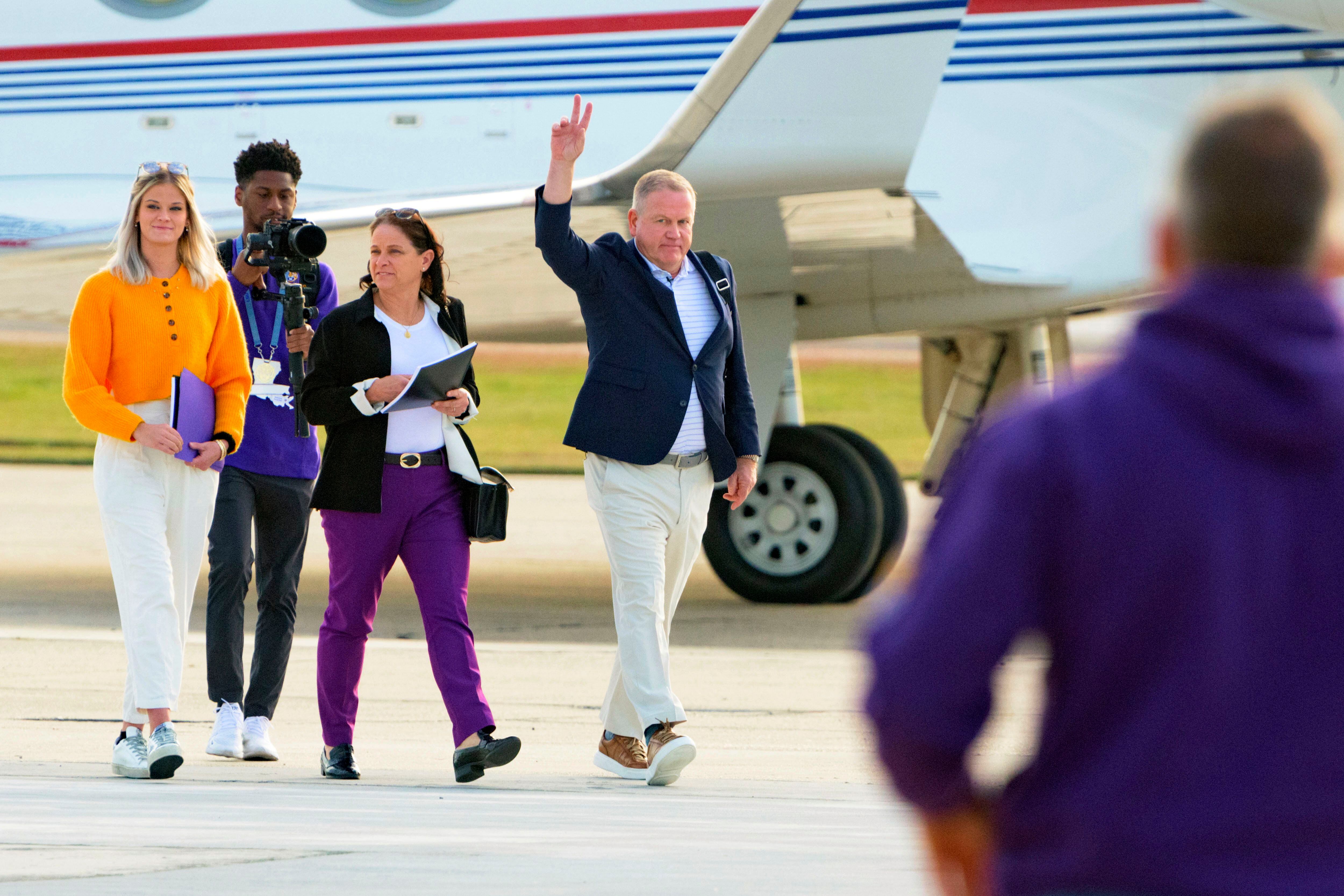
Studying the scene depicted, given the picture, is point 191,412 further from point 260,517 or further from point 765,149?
point 765,149

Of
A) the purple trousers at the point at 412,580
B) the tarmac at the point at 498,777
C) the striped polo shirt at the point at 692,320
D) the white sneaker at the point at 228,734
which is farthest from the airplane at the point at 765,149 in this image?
the white sneaker at the point at 228,734

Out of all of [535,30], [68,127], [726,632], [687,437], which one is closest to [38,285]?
[68,127]

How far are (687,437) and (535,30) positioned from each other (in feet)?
15.1

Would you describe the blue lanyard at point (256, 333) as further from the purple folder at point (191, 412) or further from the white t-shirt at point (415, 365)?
the white t-shirt at point (415, 365)

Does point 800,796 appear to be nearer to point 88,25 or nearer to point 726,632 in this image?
point 726,632

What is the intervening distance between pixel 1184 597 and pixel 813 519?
716 centimetres

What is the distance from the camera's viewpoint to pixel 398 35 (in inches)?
354

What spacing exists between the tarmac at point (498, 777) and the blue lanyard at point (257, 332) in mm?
1192

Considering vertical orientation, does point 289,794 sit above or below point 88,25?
below

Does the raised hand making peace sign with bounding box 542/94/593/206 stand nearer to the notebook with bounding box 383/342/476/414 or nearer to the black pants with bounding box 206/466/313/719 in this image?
the notebook with bounding box 383/342/476/414

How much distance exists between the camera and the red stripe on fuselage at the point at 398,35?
8555 millimetres

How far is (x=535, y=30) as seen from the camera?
28.8ft

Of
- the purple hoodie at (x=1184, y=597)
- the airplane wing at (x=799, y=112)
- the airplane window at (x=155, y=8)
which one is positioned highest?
the airplane window at (x=155, y=8)

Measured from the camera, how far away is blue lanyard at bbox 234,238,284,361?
17.0ft
